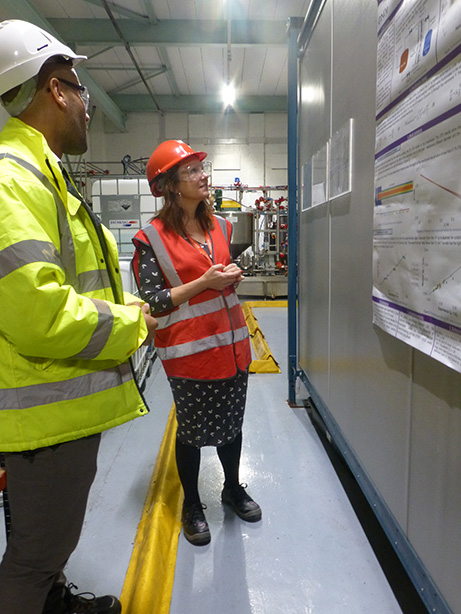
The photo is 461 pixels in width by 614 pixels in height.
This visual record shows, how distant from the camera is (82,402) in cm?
90

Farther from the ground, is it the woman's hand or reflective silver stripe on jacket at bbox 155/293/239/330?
the woman's hand

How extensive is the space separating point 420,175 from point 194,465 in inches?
51.6

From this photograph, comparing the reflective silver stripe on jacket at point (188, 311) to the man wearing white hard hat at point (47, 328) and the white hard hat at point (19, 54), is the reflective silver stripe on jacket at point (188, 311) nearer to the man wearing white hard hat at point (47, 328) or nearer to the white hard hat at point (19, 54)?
the man wearing white hard hat at point (47, 328)

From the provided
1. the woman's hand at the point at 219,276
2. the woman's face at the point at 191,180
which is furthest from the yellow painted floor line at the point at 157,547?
the woman's face at the point at 191,180

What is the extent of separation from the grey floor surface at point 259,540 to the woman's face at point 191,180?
138 cm

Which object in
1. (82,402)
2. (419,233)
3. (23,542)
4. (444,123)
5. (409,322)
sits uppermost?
(444,123)

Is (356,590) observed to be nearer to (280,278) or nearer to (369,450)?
(369,450)

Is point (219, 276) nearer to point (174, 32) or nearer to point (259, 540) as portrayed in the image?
point (259, 540)

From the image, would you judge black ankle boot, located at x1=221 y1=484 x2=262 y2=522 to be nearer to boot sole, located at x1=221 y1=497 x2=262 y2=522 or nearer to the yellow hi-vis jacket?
boot sole, located at x1=221 y1=497 x2=262 y2=522

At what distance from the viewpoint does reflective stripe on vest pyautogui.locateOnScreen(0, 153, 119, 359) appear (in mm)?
734

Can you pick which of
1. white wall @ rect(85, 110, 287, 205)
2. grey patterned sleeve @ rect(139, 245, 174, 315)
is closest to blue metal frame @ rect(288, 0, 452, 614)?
grey patterned sleeve @ rect(139, 245, 174, 315)

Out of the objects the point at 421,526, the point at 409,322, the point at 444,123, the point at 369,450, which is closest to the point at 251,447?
the point at 369,450

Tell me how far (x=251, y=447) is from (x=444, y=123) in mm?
1879

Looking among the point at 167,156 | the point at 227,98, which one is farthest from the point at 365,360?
the point at 227,98
